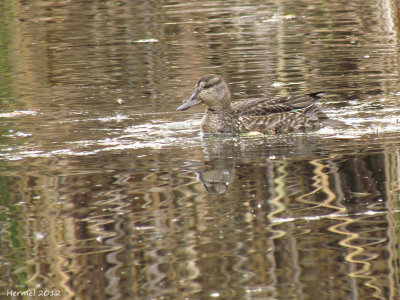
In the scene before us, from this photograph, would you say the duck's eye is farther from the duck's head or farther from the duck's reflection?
the duck's reflection

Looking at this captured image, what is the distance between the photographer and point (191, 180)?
7227 mm

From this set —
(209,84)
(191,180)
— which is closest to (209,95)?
(209,84)

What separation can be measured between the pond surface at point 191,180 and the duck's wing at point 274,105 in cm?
40

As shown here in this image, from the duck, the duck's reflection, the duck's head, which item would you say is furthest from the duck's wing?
the duck's reflection

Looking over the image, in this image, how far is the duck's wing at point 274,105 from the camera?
966 centimetres

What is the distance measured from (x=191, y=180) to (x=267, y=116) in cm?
254

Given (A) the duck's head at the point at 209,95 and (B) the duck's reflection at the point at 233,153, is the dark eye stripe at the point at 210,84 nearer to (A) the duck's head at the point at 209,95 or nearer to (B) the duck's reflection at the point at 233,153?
(A) the duck's head at the point at 209,95

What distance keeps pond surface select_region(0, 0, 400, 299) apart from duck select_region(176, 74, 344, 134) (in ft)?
0.74

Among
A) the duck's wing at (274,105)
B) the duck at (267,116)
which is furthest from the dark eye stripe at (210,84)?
the duck's wing at (274,105)

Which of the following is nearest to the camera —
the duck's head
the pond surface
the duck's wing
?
the pond surface

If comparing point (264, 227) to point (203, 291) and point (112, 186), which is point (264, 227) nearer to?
point (203, 291)

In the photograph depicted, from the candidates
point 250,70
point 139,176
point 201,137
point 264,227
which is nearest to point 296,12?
point 250,70

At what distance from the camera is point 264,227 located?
19.1ft

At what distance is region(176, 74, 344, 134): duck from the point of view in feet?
31.3
